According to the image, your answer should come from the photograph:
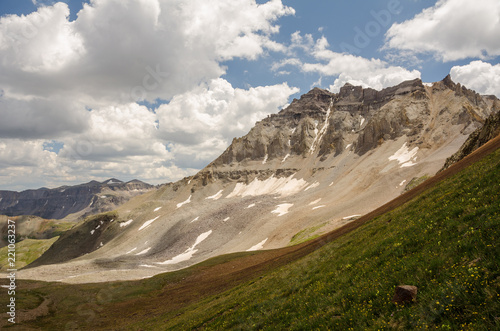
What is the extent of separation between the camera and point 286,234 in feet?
265

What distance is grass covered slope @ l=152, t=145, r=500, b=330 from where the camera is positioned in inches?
294

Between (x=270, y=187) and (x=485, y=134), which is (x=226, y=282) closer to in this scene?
(x=485, y=134)

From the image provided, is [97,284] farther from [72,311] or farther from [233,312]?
[233,312]

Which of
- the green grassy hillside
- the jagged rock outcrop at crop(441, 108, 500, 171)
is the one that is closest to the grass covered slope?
Answer: the green grassy hillside

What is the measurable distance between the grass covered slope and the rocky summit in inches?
1879

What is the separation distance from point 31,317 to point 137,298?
48.7 feet

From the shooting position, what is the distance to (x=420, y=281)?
31.0 ft

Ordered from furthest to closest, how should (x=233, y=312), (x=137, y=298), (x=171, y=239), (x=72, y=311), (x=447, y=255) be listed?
1. (x=171, y=239)
2. (x=137, y=298)
3. (x=72, y=311)
4. (x=233, y=312)
5. (x=447, y=255)

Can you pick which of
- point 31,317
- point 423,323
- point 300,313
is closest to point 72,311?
point 31,317

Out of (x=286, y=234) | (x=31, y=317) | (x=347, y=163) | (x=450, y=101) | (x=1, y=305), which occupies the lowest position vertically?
(x=286, y=234)

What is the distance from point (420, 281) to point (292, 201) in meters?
115

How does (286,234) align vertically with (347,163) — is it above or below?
below

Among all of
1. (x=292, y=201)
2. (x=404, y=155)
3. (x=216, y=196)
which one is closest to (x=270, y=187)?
(x=216, y=196)

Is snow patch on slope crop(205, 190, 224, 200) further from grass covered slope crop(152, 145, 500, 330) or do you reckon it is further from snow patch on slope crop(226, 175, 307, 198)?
grass covered slope crop(152, 145, 500, 330)
